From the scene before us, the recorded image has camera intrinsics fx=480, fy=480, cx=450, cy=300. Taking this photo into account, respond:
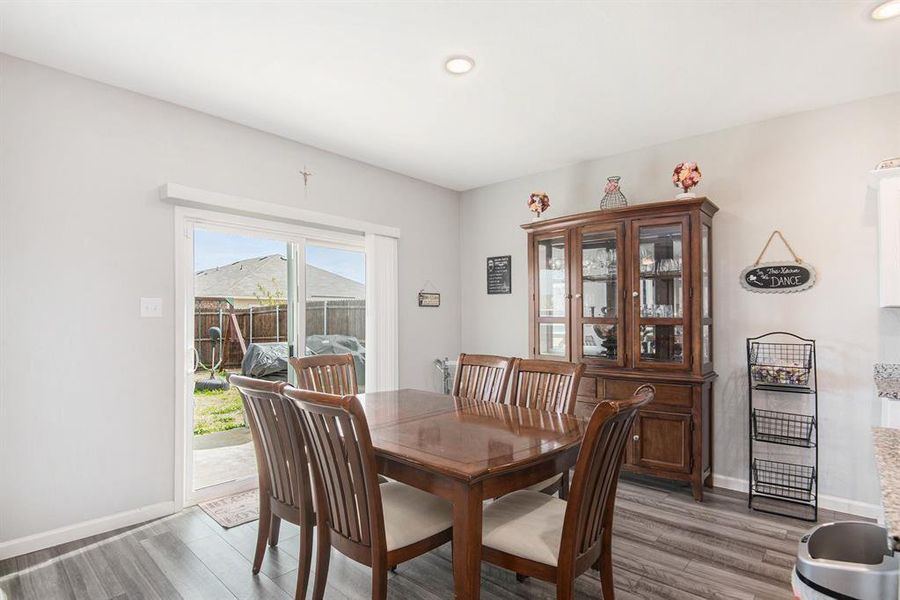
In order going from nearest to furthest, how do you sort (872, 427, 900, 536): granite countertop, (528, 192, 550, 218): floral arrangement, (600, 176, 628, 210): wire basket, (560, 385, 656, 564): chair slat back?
1. (872, 427, 900, 536): granite countertop
2. (560, 385, 656, 564): chair slat back
3. (600, 176, 628, 210): wire basket
4. (528, 192, 550, 218): floral arrangement

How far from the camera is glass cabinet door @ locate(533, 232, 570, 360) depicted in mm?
3896

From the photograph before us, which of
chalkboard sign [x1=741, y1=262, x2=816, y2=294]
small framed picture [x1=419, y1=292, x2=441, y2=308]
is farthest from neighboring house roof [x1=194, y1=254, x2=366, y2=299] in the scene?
chalkboard sign [x1=741, y1=262, x2=816, y2=294]

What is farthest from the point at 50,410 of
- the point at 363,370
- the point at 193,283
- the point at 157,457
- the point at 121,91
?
the point at 363,370

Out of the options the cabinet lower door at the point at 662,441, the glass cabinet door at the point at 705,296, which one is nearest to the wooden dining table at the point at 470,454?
the cabinet lower door at the point at 662,441

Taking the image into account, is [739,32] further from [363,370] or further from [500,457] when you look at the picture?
[363,370]

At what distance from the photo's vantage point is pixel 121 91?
2891 millimetres

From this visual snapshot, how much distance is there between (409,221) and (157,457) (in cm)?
284

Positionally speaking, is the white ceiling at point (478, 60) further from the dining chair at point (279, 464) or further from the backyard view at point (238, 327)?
the dining chair at point (279, 464)

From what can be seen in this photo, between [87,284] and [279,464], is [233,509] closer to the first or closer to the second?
[279,464]

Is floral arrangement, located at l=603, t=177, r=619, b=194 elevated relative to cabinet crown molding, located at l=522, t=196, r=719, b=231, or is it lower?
elevated

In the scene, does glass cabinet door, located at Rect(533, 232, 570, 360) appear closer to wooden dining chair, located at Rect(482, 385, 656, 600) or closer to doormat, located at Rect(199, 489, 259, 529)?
wooden dining chair, located at Rect(482, 385, 656, 600)

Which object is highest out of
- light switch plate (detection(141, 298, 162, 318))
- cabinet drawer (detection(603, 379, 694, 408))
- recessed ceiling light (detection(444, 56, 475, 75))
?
recessed ceiling light (detection(444, 56, 475, 75))

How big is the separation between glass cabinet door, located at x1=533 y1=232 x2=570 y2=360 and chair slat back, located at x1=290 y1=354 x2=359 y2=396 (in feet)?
5.35

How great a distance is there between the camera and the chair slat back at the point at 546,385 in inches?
101
